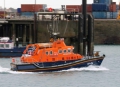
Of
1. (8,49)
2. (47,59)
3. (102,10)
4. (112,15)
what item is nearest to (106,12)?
(102,10)

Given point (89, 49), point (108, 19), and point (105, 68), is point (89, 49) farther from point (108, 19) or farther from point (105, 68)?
point (108, 19)

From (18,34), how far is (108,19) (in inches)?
1489

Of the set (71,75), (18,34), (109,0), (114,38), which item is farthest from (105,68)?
(109,0)

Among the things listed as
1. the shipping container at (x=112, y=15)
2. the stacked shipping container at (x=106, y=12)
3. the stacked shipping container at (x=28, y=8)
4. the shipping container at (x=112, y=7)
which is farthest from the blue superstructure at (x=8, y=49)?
the shipping container at (x=112, y=7)

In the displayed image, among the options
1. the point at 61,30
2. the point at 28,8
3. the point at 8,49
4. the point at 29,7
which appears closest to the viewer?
the point at 61,30

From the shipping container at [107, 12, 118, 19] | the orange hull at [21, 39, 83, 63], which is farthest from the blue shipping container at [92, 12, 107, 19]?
the orange hull at [21, 39, 83, 63]

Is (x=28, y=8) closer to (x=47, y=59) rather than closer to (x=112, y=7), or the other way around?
(x=112, y=7)

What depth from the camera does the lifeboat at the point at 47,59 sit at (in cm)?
6475

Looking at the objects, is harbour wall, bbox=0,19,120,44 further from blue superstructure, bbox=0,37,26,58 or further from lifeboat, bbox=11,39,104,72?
lifeboat, bbox=11,39,104,72

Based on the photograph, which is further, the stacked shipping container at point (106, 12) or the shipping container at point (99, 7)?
the stacked shipping container at point (106, 12)

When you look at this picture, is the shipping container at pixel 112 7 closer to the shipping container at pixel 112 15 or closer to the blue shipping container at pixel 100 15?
the shipping container at pixel 112 15

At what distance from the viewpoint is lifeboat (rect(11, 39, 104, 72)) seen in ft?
212

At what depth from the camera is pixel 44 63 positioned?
64.9m

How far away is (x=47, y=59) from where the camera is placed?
65062 millimetres
